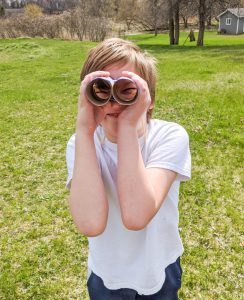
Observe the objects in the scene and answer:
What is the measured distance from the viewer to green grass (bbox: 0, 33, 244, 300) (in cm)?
323

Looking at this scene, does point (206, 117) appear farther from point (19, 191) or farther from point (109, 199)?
point (109, 199)

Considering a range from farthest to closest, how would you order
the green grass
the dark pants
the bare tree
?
the bare tree → the green grass → the dark pants

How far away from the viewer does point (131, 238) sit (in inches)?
57.8

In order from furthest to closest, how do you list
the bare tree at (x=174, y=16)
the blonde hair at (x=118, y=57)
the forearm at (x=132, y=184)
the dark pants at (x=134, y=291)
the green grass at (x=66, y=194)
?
the bare tree at (x=174, y=16) → the green grass at (x=66, y=194) → the dark pants at (x=134, y=291) → the blonde hair at (x=118, y=57) → the forearm at (x=132, y=184)

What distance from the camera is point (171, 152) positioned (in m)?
1.39

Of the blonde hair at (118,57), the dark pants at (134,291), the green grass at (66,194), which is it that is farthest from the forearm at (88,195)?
the green grass at (66,194)

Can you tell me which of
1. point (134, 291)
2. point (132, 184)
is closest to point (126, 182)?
point (132, 184)

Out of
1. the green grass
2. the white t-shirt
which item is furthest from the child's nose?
the green grass

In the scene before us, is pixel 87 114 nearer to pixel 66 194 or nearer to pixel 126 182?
pixel 126 182

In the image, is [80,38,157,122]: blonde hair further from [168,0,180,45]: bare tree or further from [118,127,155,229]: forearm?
[168,0,180,45]: bare tree

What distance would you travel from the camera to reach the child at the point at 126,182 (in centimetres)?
122

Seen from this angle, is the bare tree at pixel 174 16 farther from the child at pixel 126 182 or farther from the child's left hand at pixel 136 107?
the child's left hand at pixel 136 107

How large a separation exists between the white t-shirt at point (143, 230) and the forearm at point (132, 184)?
0.54 feet

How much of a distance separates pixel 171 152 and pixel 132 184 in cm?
30
